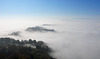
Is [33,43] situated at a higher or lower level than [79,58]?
higher

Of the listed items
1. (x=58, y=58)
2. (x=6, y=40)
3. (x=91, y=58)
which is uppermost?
(x=6, y=40)

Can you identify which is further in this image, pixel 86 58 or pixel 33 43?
pixel 33 43

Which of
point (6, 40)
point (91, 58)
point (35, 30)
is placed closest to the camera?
point (91, 58)

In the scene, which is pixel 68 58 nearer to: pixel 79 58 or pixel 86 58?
pixel 79 58

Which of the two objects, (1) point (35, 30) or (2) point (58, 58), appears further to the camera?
(1) point (35, 30)

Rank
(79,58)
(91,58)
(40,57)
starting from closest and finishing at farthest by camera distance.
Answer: (40,57)
(79,58)
(91,58)

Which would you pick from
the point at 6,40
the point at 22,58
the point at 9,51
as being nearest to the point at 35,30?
the point at 6,40

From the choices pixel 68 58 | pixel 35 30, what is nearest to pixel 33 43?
pixel 68 58

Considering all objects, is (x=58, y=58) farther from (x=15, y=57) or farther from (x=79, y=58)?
(x=15, y=57)

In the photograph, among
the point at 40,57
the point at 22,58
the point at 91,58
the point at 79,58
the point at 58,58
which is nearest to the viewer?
the point at 22,58
